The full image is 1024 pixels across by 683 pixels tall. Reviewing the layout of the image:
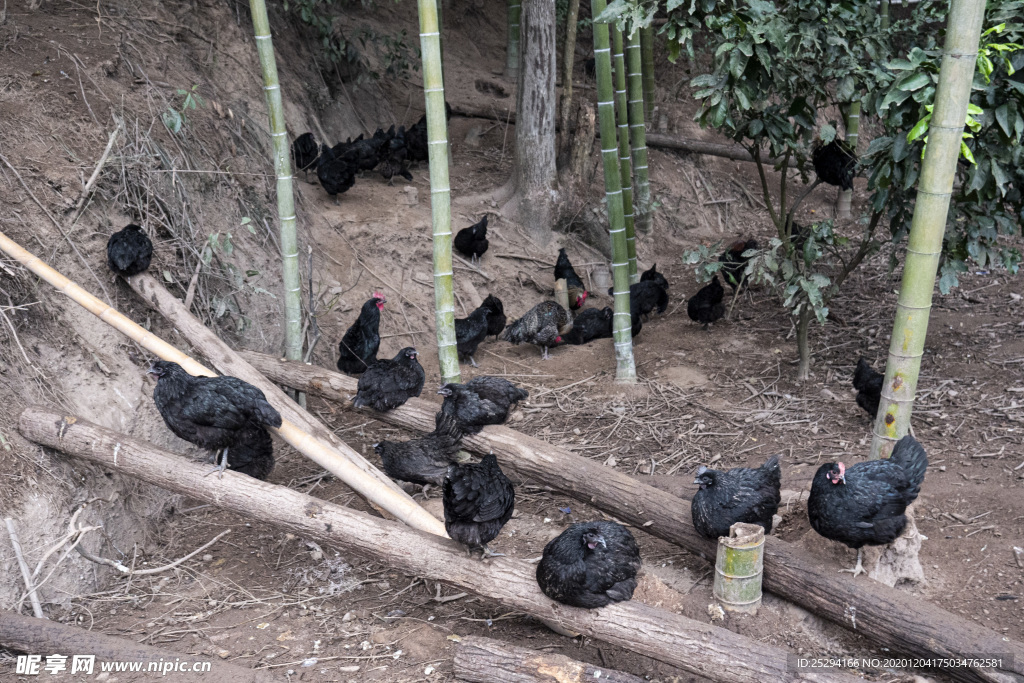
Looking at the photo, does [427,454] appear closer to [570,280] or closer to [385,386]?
[385,386]

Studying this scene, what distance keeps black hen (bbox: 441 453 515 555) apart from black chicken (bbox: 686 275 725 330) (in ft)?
14.1

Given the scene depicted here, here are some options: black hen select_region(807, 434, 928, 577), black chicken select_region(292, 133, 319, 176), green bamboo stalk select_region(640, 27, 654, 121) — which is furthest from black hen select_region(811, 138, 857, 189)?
black chicken select_region(292, 133, 319, 176)

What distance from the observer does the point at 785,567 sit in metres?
3.78

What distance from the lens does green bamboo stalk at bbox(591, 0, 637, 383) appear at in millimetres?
5867

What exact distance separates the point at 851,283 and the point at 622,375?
3152 mm

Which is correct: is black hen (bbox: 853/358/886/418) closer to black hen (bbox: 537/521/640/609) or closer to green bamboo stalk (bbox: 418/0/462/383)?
black hen (bbox: 537/521/640/609)

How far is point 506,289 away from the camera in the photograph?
8500 millimetres

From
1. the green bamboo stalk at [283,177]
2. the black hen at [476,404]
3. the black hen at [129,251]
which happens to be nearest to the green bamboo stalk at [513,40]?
the green bamboo stalk at [283,177]

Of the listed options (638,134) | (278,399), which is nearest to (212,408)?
(278,399)

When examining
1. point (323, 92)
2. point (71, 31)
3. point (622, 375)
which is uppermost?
point (71, 31)

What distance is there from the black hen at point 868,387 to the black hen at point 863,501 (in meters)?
1.62

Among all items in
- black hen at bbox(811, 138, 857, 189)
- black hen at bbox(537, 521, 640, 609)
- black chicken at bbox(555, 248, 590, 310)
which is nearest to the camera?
black hen at bbox(537, 521, 640, 609)

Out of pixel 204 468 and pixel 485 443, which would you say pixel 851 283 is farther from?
pixel 204 468

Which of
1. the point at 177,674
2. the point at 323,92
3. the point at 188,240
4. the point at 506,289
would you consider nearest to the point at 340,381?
the point at 188,240
